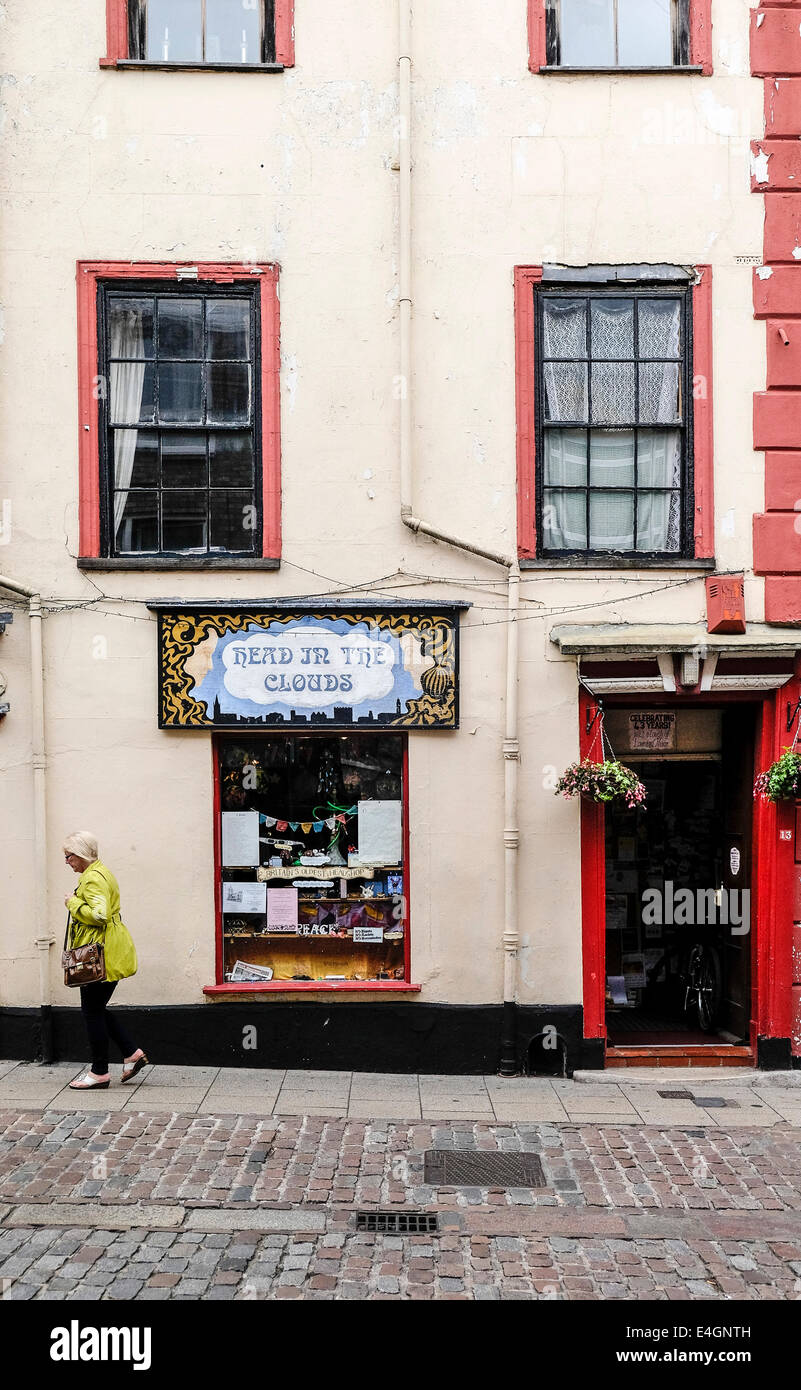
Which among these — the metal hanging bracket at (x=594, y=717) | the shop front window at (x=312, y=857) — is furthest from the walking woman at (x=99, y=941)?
the metal hanging bracket at (x=594, y=717)

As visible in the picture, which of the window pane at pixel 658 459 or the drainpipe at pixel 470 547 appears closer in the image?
the drainpipe at pixel 470 547

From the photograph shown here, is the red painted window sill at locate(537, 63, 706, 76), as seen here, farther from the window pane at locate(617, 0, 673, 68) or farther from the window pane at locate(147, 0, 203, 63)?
the window pane at locate(147, 0, 203, 63)

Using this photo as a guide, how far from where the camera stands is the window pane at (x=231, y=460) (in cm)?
965

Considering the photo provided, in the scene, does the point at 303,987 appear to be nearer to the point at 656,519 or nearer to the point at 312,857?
the point at 312,857

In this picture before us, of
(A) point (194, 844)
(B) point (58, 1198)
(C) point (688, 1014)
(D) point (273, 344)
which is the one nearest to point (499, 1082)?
(C) point (688, 1014)

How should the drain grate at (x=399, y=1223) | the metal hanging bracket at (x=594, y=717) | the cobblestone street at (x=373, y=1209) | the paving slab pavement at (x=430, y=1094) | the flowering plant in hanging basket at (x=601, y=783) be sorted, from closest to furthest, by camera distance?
the cobblestone street at (x=373, y=1209), the drain grate at (x=399, y=1223), the paving slab pavement at (x=430, y=1094), the flowering plant in hanging basket at (x=601, y=783), the metal hanging bracket at (x=594, y=717)

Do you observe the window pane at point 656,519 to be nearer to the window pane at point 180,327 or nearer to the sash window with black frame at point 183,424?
the sash window with black frame at point 183,424

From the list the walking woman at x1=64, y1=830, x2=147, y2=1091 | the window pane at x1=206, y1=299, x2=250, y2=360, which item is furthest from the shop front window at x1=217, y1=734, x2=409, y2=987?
the window pane at x1=206, y1=299, x2=250, y2=360

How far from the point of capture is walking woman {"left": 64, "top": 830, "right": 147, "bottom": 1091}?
8.63 metres

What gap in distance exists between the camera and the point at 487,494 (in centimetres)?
952

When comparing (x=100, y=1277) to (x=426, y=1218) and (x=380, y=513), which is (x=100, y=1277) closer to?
(x=426, y=1218)

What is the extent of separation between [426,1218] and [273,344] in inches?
260

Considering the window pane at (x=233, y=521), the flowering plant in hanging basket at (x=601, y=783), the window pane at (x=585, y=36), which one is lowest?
the flowering plant in hanging basket at (x=601, y=783)

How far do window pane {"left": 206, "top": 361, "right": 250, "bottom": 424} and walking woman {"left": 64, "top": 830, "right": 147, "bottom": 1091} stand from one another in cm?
360
